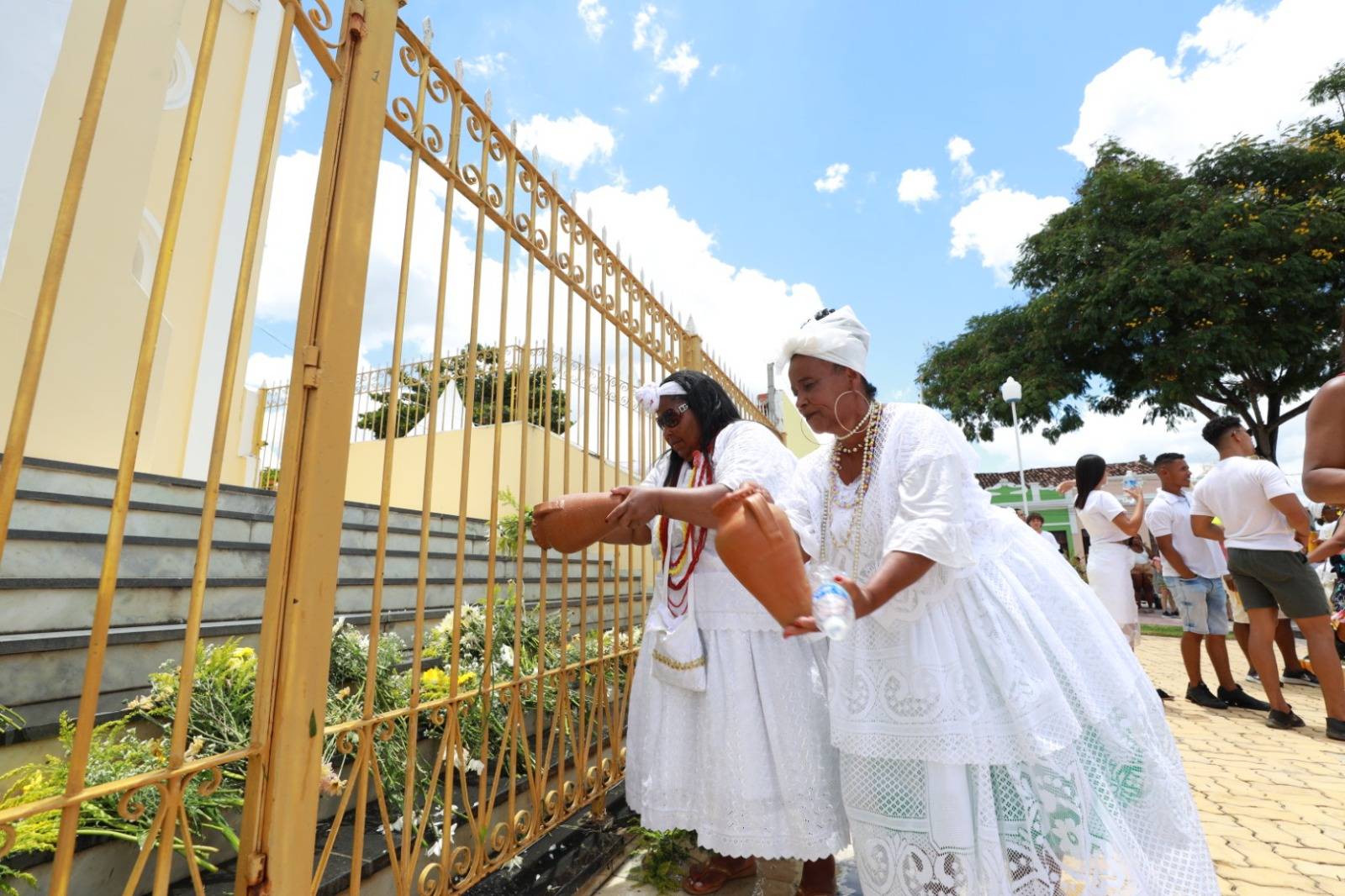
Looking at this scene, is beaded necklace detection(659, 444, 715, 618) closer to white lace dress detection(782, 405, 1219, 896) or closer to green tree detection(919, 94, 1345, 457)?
white lace dress detection(782, 405, 1219, 896)

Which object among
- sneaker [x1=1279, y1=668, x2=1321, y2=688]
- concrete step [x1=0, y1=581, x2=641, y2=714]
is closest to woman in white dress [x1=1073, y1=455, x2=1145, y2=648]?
sneaker [x1=1279, y1=668, x2=1321, y2=688]

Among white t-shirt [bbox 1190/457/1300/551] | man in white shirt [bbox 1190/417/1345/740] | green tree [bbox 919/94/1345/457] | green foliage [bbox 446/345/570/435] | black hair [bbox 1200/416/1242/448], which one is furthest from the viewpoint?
green tree [bbox 919/94/1345/457]

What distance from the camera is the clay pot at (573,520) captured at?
6.04 feet

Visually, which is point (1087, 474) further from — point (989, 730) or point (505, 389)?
point (505, 389)

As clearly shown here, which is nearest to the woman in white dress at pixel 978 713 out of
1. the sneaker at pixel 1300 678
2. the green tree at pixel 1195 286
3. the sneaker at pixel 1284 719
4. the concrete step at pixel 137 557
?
the concrete step at pixel 137 557

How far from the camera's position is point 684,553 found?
2100 millimetres

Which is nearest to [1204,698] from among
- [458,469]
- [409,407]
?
[458,469]

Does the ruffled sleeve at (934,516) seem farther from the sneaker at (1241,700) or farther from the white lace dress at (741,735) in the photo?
the sneaker at (1241,700)

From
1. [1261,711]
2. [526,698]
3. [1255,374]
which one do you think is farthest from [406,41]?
[1255,374]

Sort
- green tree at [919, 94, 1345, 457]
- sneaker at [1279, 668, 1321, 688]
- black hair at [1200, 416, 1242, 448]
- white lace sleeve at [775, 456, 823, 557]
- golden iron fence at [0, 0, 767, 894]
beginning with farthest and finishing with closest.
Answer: green tree at [919, 94, 1345, 457]
sneaker at [1279, 668, 1321, 688]
black hair at [1200, 416, 1242, 448]
white lace sleeve at [775, 456, 823, 557]
golden iron fence at [0, 0, 767, 894]

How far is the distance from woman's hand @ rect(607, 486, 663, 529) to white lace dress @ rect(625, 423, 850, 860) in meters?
0.22

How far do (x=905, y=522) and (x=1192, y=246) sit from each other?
14154 millimetres

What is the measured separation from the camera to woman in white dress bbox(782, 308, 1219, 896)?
1.46 meters

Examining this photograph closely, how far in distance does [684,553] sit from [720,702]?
0.45 meters
